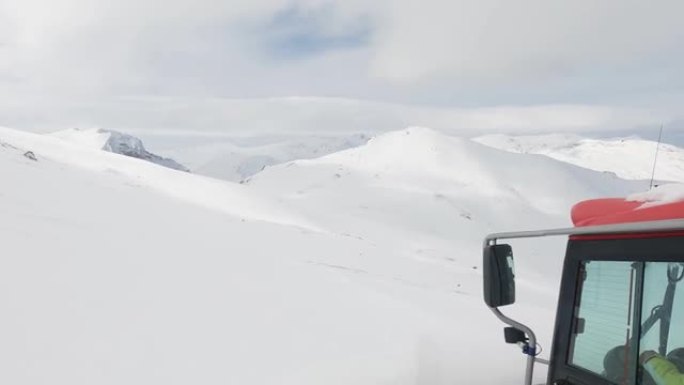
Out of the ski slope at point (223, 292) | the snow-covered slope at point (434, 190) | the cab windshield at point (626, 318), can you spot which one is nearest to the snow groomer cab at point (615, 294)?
the cab windshield at point (626, 318)

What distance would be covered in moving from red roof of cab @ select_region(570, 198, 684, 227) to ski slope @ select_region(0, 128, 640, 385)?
79.5 inches

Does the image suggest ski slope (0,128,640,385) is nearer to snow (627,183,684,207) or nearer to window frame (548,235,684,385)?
window frame (548,235,684,385)

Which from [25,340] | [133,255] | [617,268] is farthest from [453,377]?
[133,255]

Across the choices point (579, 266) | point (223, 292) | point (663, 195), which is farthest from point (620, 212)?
point (223, 292)

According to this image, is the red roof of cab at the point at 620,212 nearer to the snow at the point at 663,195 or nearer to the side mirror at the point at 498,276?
the snow at the point at 663,195

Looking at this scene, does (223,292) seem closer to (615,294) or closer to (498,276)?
(498,276)

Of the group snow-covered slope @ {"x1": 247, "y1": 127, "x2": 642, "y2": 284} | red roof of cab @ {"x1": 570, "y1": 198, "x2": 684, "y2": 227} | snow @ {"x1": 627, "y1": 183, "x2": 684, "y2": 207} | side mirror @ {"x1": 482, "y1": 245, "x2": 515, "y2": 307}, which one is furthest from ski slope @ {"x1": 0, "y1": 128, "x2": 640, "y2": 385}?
snow @ {"x1": 627, "y1": 183, "x2": 684, "y2": 207}

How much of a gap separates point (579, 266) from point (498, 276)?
0.33 m

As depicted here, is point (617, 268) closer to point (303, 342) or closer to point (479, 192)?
point (303, 342)

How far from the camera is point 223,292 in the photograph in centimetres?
713

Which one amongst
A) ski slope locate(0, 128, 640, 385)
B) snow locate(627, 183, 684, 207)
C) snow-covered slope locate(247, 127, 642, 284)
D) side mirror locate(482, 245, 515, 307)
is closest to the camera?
snow locate(627, 183, 684, 207)

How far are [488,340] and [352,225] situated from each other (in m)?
14.2

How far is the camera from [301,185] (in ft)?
90.9

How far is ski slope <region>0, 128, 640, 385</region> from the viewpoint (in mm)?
4707
